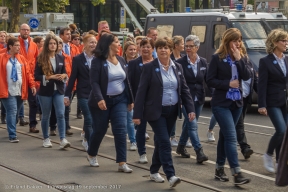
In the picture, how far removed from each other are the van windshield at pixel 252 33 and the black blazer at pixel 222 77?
8934mm

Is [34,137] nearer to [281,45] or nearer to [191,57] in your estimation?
[191,57]

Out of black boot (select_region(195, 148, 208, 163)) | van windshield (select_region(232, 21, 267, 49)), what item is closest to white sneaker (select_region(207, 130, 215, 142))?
black boot (select_region(195, 148, 208, 163))

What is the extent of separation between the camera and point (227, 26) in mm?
18125

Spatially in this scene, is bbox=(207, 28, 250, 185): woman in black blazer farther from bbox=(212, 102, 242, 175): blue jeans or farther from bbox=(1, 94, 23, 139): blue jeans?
bbox=(1, 94, 23, 139): blue jeans

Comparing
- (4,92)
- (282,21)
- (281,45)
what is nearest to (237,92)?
(281,45)

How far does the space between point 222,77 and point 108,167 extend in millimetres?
2065

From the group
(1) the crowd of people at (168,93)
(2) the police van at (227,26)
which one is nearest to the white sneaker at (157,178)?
(1) the crowd of people at (168,93)

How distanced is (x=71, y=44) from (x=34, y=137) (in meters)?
2.98

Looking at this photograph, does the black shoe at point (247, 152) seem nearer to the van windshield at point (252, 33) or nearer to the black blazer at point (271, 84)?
the black blazer at point (271, 84)

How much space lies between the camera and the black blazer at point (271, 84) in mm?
9453

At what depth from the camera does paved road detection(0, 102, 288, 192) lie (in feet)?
29.5

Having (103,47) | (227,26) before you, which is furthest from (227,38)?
(227,26)

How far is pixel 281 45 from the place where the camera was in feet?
31.1

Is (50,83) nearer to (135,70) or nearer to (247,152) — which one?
(135,70)
